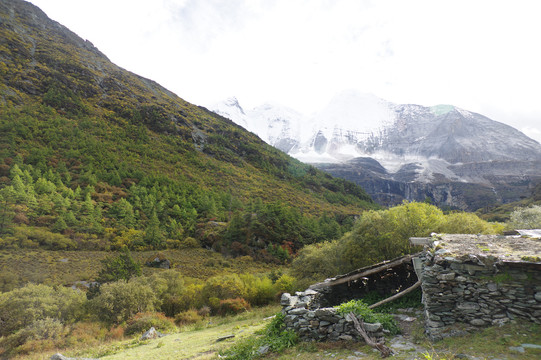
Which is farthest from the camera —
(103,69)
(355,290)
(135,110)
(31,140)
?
(103,69)

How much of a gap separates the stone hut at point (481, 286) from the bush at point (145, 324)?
1870cm

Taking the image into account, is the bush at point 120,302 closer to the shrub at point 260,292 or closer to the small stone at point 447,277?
the shrub at point 260,292

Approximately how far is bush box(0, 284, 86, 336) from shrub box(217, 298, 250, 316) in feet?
36.4

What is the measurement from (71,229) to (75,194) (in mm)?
11543

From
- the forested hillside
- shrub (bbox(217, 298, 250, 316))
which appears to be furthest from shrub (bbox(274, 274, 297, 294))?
the forested hillside

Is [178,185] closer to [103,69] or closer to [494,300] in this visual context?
[494,300]

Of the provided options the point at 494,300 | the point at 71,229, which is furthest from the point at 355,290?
the point at 71,229

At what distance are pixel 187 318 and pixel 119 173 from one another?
2432 inches

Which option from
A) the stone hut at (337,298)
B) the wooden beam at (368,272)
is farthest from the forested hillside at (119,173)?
the wooden beam at (368,272)

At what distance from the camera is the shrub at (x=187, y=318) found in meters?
22.0

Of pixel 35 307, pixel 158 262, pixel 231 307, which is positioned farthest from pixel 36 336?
pixel 158 262

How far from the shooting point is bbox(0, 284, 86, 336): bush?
58.1ft

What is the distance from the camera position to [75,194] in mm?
53906

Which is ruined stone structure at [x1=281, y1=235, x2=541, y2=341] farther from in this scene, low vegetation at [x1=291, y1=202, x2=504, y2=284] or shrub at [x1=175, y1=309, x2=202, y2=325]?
shrub at [x1=175, y1=309, x2=202, y2=325]
